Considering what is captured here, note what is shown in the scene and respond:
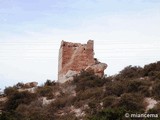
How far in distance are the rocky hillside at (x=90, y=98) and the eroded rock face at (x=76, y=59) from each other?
1.72 m

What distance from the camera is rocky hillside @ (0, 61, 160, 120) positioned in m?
18.5

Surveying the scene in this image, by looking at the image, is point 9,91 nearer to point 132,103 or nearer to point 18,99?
point 18,99

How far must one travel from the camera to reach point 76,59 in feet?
99.0

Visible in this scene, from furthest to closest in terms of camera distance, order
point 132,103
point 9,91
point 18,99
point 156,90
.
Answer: point 9,91 → point 18,99 → point 156,90 → point 132,103

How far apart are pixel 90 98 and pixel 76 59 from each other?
8588mm

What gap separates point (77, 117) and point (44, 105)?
4121mm

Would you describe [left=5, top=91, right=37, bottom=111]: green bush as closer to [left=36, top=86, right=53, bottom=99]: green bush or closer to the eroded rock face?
[left=36, top=86, right=53, bottom=99]: green bush

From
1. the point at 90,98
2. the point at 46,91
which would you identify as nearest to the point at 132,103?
the point at 90,98

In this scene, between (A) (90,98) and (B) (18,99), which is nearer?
(A) (90,98)

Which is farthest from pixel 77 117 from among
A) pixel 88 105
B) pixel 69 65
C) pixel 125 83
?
pixel 69 65

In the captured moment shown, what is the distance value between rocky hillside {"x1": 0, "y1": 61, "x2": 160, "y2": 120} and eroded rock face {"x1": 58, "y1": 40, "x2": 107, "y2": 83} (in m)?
1.72

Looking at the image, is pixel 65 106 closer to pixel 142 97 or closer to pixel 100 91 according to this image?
pixel 100 91

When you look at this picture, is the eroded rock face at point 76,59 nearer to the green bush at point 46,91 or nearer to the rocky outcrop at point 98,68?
the rocky outcrop at point 98,68

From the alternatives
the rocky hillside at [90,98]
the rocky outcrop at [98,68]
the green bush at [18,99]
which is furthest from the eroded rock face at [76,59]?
the green bush at [18,99]
